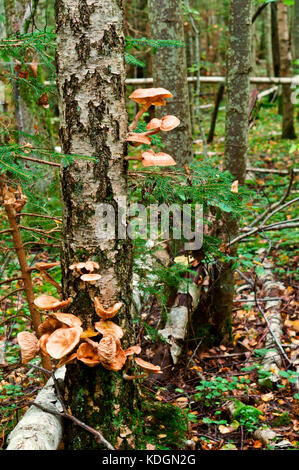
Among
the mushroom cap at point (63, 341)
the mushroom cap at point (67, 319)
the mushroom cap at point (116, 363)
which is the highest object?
the mushroom cap at point (67, 319)

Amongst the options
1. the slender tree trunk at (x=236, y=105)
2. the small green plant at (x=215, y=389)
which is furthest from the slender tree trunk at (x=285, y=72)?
the small green plant at (x=215, y=389)

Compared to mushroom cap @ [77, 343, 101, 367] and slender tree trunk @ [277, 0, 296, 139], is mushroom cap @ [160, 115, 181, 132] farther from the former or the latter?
slender tree trunk @ [277, 0, 296, 139]

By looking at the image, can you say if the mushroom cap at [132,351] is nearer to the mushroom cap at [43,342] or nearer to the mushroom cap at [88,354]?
the mushroom cap at [88,354]

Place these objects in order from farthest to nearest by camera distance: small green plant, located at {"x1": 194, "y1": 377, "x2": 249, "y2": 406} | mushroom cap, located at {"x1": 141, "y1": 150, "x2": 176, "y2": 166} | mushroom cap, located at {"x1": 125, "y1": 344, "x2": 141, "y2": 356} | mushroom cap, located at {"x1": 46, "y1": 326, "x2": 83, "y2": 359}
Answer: small green plant, located at {"x1": 194, "y1": 377, "x2": 249, "y2": 406}
mushroom cap, located at {"x1": 125, "y1": 344, "x2": 141, "y2": 356}
mushroom cap, located at {"x1": 141, "y1": 150, "x2": 176, "y2": 166}
mushroom cap, located at {"x1": 46, "y1": 326, "x2": 83, "y2": 359}

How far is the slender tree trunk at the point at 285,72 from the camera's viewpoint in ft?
39.0

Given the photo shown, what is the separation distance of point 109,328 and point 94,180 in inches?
31.6

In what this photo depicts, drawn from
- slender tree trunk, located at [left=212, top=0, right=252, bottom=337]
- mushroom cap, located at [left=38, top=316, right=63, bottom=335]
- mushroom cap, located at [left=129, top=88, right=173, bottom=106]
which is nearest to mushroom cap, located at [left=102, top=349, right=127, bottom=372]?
mushroom cap, located at [left=38, top=316, right=63, bottom=335]

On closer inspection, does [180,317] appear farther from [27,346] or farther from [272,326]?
[27,346]

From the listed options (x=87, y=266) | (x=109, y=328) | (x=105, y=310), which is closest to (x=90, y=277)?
(x=87, y=266)

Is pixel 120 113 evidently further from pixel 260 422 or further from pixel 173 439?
pixel 260 422

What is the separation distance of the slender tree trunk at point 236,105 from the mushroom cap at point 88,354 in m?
2.41

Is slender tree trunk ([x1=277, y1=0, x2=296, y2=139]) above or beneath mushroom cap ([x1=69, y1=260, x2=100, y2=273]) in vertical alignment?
above

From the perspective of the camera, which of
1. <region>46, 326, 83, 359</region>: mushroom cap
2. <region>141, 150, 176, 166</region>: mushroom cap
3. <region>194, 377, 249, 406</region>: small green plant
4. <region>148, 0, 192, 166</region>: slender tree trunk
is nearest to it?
<region>46, 326, 83, 359</region>: mushroom cap

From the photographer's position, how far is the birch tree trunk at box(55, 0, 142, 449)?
205 centimetres
